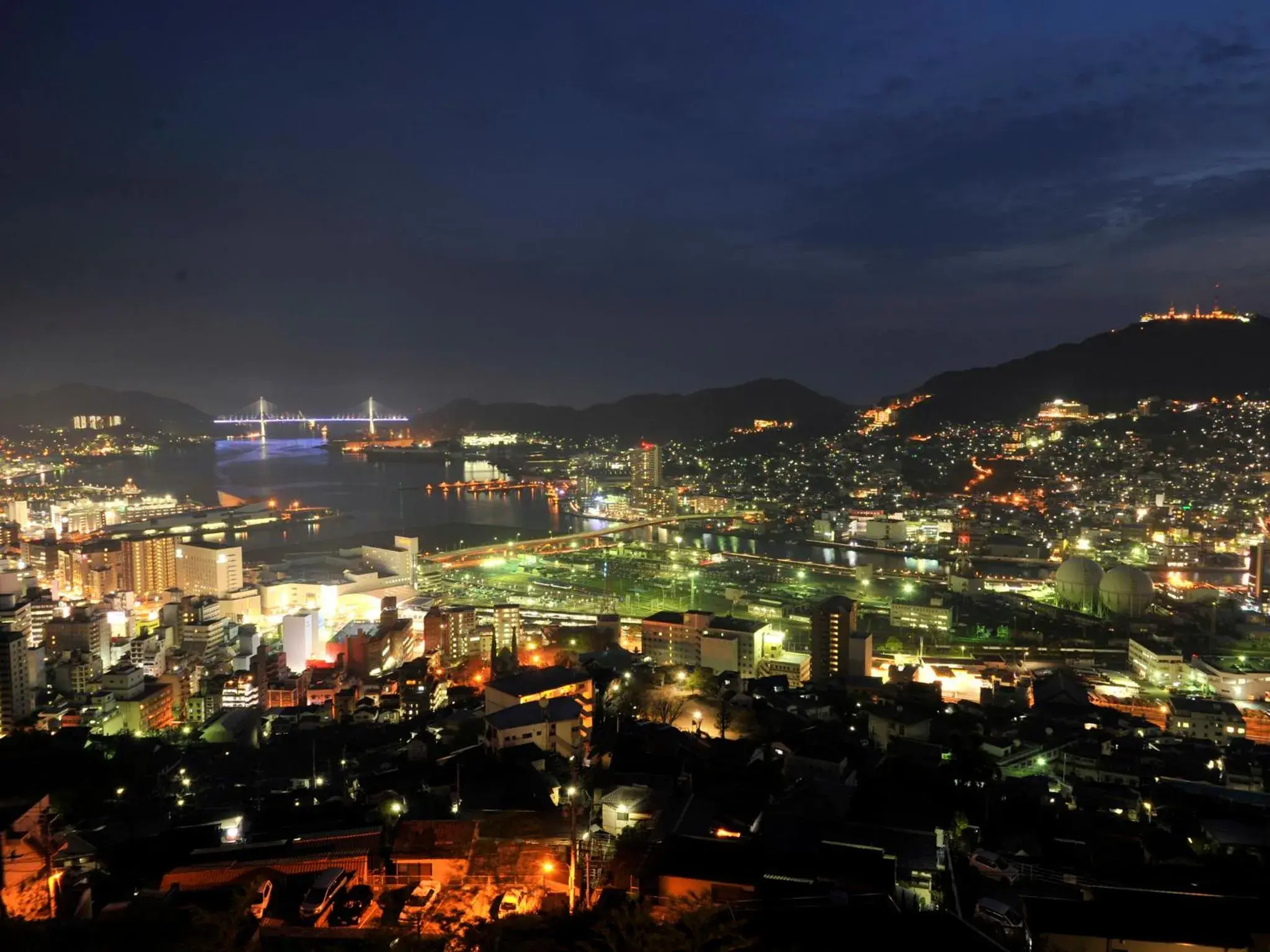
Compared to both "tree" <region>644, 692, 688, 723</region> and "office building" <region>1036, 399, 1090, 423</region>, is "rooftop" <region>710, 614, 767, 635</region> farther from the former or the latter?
"office building" <region>1036, 399, 1090, 423</region>

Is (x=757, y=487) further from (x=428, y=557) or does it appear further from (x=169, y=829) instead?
(x=169, y=829)

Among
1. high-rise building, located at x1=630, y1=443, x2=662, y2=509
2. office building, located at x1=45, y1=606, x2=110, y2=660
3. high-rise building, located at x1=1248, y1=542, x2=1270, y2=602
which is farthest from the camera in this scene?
high-rise building, located at x1=630, y1=443, x2=662, y2=509

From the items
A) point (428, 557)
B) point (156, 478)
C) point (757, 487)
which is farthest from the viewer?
point (156, 478)

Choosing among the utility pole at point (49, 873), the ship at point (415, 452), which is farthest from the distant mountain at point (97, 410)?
the utility pole at point (49, 873)

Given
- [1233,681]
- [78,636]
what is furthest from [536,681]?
[78,636]

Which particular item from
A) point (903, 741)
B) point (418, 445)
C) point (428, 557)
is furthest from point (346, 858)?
point (418, 445)

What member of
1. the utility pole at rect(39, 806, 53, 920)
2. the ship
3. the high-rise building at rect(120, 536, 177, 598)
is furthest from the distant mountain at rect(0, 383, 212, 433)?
the utility pole at rect(39, 806, 53, 920)

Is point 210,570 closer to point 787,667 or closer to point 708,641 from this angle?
point 708,641
